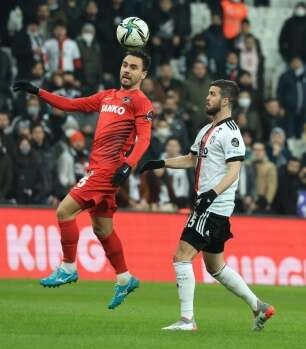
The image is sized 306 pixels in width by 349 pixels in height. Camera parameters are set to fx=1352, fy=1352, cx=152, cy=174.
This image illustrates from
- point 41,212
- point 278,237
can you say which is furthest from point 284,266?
point 41,212

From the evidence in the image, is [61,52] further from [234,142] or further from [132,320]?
[234,142]

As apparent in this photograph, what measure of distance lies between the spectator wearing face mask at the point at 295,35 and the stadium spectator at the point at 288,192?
14.1ft

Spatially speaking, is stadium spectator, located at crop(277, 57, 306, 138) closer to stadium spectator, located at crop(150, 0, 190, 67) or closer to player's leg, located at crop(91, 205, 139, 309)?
stadium spectator, located at crop(150, 0, 190, 67)

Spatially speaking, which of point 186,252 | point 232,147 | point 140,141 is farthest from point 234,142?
point 140,141

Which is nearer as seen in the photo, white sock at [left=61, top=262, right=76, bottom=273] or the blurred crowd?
white sock at [left=61, top=262, right=76, bottom=273]

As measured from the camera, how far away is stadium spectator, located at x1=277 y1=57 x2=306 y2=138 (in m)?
26.7

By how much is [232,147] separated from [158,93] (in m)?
12.9

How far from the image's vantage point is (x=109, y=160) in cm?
1290

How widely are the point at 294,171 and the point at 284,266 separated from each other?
3.26 meters

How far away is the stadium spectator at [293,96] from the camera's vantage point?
26.7 m

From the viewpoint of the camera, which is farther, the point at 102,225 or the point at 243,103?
the point at 243,103

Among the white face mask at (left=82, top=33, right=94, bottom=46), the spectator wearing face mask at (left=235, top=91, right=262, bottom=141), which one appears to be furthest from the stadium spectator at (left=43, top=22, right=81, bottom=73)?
the spectator wearing face mask at (left=235, top=91, right=262, bottom=141)

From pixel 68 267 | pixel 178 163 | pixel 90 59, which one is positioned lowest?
pixel 68 267

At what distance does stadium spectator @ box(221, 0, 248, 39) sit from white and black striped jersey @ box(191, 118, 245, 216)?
15.0 meters
